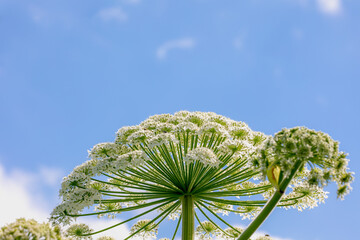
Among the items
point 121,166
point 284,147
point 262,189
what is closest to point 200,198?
point 262,189

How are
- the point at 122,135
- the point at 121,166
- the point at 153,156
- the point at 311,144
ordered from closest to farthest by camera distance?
the point at 311,144
the point at 121,166
the point at 153,156
the point at 122,135

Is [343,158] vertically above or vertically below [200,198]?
below

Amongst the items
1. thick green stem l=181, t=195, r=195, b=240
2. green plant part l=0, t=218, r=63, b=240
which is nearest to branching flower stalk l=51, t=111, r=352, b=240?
thick green stem l=181, t=195, r=195, b=240

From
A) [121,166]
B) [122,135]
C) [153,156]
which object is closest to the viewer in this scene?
[121,166]

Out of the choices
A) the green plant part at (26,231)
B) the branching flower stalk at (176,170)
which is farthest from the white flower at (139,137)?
the green plant part at (26,231)

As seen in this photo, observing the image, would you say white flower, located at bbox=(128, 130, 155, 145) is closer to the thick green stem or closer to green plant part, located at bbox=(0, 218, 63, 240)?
the thick green stem

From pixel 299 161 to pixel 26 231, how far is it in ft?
15.5

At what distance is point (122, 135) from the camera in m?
11.5

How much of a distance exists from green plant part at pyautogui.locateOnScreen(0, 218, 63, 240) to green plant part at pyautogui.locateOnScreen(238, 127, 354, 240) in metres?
3.30

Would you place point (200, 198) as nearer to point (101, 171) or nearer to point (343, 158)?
point (101, 171)

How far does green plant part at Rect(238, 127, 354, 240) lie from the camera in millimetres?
6605

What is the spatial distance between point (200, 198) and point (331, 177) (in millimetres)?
5254

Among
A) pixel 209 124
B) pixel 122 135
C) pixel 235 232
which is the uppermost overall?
pixel 122 135

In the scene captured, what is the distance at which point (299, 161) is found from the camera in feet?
21.7
